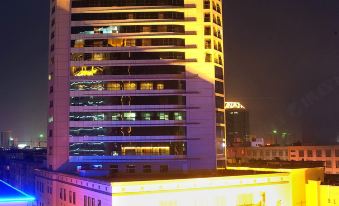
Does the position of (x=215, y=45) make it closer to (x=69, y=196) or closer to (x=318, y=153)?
(x=69, y=196)

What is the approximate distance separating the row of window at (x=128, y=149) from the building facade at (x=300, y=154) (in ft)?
103

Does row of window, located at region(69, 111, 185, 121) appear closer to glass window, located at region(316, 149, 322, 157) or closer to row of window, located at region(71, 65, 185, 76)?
row of window, located at region(71, 65, 185, 76)

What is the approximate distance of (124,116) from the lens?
102 metres

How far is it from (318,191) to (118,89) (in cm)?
4768

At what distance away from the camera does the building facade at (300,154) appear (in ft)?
471

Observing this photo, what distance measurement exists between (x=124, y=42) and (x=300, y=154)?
255 feet

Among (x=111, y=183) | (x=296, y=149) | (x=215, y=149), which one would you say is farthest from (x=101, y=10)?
(x=296, y=149)

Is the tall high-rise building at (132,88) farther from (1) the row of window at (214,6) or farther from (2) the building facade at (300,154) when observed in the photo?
(2) the building facade at (300,154)

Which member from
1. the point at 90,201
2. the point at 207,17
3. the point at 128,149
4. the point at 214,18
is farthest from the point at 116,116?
the point at 90,201

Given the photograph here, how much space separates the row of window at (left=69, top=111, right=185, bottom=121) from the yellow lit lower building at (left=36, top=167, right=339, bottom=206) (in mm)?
21724

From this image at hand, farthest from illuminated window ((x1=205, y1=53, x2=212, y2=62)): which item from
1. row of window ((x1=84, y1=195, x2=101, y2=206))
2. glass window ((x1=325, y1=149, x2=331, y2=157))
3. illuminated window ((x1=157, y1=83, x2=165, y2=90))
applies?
glass window ((x1=325, y1=149, x2=331, y2=157))

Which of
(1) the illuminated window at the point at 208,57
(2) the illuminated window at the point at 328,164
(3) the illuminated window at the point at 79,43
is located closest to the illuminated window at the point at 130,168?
(3) the illuminated window at the point at 79,43

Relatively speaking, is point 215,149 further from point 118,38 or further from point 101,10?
point 101,10

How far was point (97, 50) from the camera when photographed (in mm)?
102875
